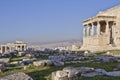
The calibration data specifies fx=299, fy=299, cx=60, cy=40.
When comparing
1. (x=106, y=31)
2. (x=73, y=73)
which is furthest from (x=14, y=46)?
(x=73, y=73)

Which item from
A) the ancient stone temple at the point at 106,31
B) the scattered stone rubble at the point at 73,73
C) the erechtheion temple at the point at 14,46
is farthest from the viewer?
the erechtheion temple at the point at 14,46

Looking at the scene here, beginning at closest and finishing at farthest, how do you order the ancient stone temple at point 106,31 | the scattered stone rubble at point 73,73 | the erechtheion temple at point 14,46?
the scattered stone rubble at point 73,73 → the ancient stone temple at point 106,31 → the erechtheion temple at point 14,46

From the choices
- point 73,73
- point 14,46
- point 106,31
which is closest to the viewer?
point 73,73

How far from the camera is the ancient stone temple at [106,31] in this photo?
65.8 meters

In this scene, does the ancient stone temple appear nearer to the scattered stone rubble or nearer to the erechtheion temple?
the erechtheion temple

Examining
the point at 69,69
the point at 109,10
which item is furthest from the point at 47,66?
the point at 109,10

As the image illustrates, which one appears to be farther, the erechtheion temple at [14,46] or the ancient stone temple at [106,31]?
the erechtheion temple at [14,46]

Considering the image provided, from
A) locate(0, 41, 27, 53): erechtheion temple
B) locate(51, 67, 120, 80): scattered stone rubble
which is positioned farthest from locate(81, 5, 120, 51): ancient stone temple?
locate(51, 67, 120, 80): scattered stone rubble

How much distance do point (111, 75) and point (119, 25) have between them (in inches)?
2046

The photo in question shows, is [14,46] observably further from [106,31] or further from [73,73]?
[73,73]

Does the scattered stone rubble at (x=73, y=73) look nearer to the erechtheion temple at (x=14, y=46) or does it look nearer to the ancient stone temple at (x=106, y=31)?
the ancient stone temple at (x=106, y=31)

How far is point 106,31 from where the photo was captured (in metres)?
69.0

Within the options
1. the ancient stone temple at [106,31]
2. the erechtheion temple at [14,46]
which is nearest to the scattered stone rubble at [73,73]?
the ancient stone temple at [106,31]

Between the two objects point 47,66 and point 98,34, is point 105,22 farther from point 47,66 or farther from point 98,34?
point 47,66
